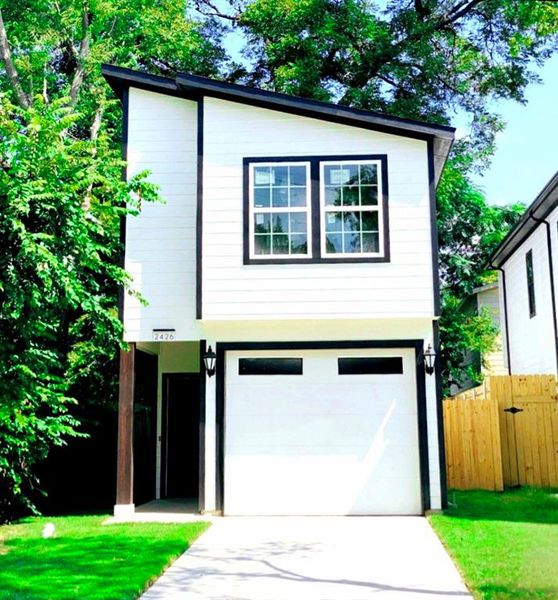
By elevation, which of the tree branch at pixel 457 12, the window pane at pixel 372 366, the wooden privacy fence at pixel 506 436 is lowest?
the wooden privacy fence at pixel 506 436

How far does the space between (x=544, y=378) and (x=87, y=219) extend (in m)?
8.33

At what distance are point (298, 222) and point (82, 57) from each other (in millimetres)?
11356

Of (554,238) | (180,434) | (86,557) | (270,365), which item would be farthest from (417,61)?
(86,557)

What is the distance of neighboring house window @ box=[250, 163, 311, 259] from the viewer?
10.8 m

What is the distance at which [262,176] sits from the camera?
10.9 meters

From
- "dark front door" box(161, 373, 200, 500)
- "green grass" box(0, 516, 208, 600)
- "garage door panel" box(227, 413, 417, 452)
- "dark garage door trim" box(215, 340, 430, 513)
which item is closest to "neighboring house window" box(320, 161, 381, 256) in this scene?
"dark garage door trim" box(215, 340, 430, 513)

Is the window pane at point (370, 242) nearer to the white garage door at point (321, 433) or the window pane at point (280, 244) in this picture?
the window pane at point (280, 244)

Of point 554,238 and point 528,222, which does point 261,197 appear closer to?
point 554,238

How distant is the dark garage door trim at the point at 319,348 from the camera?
10.5 metres

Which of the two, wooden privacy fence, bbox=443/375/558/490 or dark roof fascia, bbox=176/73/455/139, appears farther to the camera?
wooden privacy fence, bbox=443/375/558/490

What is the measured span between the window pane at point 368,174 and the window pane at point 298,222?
1.05 meters

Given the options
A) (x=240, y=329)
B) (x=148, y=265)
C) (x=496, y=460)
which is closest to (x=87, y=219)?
(x=148, y=265)

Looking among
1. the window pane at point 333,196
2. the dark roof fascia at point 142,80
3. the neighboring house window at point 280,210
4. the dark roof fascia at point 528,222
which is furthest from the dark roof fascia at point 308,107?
the dark roof fascia at point 528,222

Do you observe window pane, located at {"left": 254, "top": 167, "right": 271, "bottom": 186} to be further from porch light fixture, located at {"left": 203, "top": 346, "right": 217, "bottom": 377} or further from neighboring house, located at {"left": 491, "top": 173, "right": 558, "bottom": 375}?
neighboring house, located at {"left": 491, "top": 173, "right": 558, "bottom": 375}
